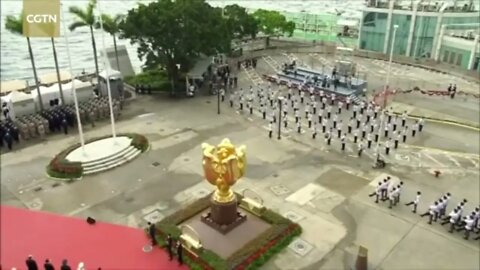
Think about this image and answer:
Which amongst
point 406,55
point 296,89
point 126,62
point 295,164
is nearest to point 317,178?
point 295,164

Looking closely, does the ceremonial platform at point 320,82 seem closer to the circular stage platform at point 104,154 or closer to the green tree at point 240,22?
the green tree at point 240,22

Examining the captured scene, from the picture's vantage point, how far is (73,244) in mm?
15906

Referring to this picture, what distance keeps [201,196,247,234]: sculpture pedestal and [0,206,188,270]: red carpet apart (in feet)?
6.85

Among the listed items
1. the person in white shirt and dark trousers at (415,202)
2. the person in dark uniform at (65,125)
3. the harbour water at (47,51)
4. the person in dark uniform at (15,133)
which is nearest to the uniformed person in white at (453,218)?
the person in white shirt and dark trousers at (415,202)

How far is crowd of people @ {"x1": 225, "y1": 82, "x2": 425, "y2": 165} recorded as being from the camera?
25.2 meters

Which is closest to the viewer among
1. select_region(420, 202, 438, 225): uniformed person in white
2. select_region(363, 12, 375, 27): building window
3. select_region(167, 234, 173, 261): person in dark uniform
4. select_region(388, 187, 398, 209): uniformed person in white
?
select_region(167, 234, 173, 261): person in dark uniform

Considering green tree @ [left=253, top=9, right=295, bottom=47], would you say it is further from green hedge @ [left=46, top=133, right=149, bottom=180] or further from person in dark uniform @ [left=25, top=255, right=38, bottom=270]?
person in dark uniform @ [left=25, top=255, right=38, bottom=270]

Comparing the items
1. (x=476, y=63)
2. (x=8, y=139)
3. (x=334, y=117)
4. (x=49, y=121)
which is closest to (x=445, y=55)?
(x=476, y=63)

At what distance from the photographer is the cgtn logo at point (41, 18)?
19.9 m

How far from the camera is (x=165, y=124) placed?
1073 inches

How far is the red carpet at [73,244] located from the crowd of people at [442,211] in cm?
930

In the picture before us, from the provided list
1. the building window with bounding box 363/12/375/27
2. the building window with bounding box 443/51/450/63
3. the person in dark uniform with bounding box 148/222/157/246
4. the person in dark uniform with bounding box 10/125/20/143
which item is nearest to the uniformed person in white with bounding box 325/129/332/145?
the person in dark uniform with bounding box 148/222/157/246

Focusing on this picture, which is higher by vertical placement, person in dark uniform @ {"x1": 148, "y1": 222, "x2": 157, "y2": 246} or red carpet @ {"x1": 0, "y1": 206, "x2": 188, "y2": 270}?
person in dark uniform @ {"x1": 148, "y1": 222, "x2": 157, "y2": 246}

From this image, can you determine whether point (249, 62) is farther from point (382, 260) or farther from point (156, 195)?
point (382, 260)
